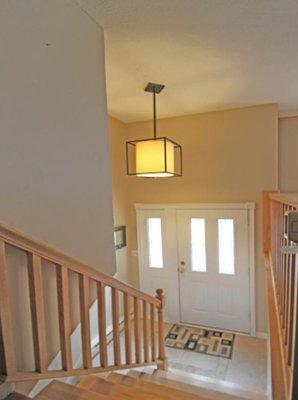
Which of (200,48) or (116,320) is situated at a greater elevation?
(200,48)

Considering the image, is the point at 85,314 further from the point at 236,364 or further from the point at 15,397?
the point at 236,364

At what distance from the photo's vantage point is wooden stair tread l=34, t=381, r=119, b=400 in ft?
4.76

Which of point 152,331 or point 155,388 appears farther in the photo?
point 152,331

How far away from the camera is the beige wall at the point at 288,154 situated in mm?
4215

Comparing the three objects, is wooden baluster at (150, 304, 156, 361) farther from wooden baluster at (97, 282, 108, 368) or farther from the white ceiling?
the white ceiling

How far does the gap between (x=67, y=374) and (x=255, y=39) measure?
2604 millimetres

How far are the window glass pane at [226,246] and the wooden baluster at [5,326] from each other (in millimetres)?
3475

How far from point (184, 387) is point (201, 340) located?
2.09 meters

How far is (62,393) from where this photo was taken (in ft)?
4.91

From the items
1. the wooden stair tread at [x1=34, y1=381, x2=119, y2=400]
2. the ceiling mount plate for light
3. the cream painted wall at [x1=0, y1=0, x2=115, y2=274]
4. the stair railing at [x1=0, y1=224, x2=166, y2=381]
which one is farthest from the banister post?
the ceiling mount plate for light

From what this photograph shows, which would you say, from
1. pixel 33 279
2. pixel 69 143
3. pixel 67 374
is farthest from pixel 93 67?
pixel 67 374

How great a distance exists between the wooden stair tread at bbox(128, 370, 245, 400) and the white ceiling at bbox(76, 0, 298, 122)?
8.23ft

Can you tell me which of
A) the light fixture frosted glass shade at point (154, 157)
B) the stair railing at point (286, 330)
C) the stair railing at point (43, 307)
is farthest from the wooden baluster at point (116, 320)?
the light fixture frosted glass shade at point (154, 157)

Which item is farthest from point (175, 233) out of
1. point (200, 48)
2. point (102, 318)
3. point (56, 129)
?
point (56, 129)
